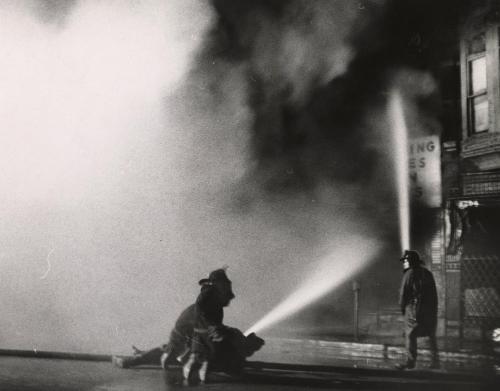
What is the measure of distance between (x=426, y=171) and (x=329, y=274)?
346cm

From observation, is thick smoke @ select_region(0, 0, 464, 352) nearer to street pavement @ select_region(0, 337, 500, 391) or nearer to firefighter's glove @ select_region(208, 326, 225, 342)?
street pavement @ select_region(0, 337, 500, 391)

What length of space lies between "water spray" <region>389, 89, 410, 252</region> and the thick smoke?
0.33 meters

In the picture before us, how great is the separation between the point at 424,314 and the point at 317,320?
23.4 feet

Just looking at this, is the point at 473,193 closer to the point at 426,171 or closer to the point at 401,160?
the point at 426,171

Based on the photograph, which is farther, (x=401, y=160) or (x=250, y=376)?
(x=401, y=160)

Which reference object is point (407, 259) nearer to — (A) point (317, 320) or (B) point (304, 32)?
(B) point (304, 32)

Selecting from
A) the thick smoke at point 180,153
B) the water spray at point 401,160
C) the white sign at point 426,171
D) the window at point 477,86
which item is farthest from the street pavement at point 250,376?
the window at point 477,86

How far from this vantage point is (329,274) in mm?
14000

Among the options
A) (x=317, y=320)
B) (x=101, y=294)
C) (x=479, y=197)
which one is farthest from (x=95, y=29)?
(x=317, y=320)

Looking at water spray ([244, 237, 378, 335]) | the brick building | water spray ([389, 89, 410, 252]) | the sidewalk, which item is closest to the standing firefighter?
the sidewalk

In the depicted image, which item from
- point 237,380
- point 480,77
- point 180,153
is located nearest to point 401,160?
point 480,77

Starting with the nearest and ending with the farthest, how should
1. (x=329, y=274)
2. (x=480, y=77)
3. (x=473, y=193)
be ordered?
(x=480, y=77) < (x=473, y=193) < (x=329, y=274)

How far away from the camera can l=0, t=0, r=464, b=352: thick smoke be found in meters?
10.6

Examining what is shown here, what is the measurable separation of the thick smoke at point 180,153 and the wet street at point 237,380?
11.0 feet
